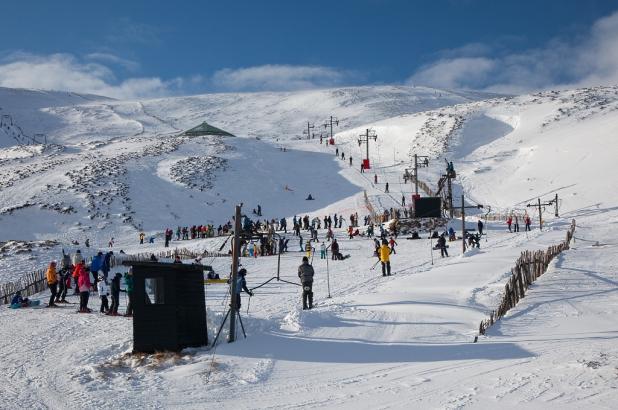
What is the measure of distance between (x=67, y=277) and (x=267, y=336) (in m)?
10.0

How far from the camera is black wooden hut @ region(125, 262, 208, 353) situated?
1173 centimetres

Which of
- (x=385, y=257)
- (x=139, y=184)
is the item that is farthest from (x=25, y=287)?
(x=139, y=184)

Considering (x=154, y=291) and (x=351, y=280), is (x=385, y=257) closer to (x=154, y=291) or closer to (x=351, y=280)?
(x=351, y=280)

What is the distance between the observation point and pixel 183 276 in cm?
1208

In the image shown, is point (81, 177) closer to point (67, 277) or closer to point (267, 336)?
point (67, 277)

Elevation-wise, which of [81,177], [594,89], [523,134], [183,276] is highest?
[594,89]

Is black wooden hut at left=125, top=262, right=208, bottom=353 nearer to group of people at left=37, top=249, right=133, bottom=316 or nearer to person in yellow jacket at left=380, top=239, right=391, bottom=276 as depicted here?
group of people at left=37, top=249, right=133, bottom=316

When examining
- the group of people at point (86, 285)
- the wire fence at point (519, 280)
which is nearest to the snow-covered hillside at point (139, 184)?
the group of people at point (86, 285)

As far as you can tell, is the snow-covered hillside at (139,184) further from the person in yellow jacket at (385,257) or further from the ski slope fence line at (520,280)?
the ski slope fence line at (520,280)

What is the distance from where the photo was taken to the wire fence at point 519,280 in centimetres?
1338

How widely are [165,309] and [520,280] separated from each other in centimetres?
869

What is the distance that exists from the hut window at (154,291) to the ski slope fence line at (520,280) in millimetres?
5737

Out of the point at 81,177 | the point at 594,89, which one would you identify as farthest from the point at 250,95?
the point at 81,177

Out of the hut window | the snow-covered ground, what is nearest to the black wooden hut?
the hut window
